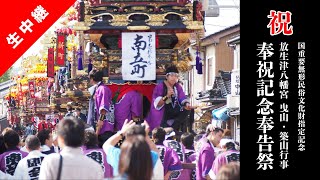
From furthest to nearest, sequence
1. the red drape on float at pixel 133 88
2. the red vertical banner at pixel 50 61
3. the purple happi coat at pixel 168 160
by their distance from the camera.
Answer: the red vertical banner at pixel 50 61 < the red drape on float at pixel 133 88 < the purple happi coat at pixel 168 160

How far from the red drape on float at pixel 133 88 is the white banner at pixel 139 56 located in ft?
1.10

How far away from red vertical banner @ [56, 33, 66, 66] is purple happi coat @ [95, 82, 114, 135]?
1368cm

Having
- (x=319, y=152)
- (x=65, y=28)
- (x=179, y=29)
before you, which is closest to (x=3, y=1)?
(x=179, y=29)

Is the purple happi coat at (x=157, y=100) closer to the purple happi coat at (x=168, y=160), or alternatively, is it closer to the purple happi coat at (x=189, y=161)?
the purple happi coat at (x=189, y=161)

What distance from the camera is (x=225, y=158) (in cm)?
947

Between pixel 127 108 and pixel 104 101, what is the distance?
2.77 ft

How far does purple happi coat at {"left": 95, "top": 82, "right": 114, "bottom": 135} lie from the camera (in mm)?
12188

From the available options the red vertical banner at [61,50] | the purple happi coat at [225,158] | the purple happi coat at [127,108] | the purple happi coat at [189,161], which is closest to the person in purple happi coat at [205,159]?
the purple happi coat at [225,158]

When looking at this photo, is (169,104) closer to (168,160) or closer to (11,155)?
(168,160)

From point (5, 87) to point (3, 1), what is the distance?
51.9 metres

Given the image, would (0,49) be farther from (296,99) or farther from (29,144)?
(296,99)

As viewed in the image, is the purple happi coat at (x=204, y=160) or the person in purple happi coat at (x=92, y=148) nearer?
the person in purple happi coat at (x=92, y=148)

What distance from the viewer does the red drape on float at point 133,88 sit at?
1330 cm
